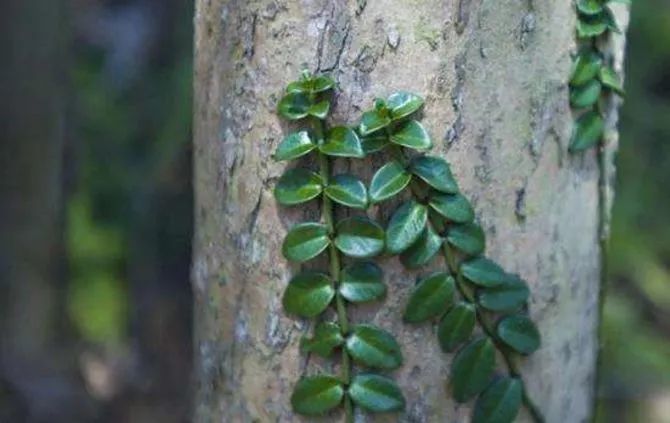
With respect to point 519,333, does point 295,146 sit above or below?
above

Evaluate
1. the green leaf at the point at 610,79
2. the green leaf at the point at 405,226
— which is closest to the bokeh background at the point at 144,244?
the green leaf at the point at 610,79

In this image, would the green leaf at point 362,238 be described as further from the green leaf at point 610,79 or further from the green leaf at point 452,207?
the green leaf at point 610,79

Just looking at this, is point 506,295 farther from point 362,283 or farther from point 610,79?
point 610,79

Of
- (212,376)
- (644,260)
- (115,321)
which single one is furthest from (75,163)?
(212,376)

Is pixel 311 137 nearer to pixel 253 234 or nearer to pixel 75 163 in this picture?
pixel 253 234

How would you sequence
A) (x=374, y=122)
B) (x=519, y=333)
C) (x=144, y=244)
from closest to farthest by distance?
(x=374, y=122), (x=519, y=333), (x=144, y=244)

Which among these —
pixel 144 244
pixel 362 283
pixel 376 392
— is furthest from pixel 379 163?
pixel 144 244
